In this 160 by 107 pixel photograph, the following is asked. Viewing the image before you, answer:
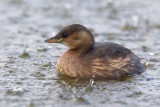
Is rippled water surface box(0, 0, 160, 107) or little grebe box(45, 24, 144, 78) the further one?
little grebe box(45, 24, 144, 78)

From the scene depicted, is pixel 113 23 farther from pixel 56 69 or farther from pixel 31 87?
pixel 31 87

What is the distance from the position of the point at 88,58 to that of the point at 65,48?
241 centimetres

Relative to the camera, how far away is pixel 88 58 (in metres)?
7.73

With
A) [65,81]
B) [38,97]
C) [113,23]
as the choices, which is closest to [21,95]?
[38,97]

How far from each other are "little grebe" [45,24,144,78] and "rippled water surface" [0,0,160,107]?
0.71ft

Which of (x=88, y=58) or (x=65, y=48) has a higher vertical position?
(x=65, y=48)

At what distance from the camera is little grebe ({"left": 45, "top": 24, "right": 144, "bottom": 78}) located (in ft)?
25.2

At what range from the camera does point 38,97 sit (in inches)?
255

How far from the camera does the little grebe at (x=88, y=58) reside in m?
7.67

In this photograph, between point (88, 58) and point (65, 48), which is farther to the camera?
point (65, 48)

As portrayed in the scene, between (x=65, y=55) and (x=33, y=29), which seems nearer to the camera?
(x=65, y=55)

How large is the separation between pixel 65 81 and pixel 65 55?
72 centimetres

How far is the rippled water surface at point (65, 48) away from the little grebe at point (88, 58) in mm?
216

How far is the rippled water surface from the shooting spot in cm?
651
